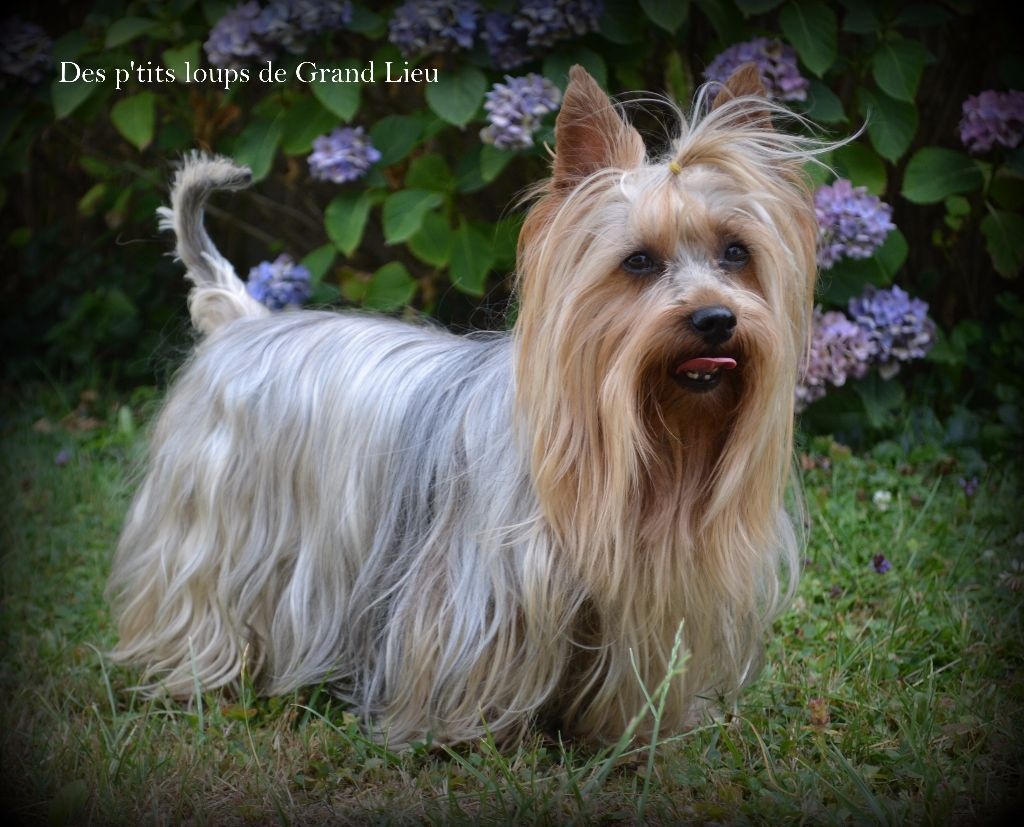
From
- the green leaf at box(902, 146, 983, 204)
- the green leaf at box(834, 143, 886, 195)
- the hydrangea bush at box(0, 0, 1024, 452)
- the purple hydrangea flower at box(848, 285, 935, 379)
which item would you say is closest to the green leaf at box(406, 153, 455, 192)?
the hydrangea bush at box(0, 0, 1024, 452)

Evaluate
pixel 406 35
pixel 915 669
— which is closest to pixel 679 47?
pixel 406 35

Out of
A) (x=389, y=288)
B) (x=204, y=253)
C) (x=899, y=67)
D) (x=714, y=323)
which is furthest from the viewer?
(x=389, y=288)

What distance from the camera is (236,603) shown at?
296 centimetres

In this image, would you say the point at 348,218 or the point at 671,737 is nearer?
the point at 671,737

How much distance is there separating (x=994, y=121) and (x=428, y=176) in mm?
2095

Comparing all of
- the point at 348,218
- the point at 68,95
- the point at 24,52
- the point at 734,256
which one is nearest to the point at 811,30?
the point at 348,218

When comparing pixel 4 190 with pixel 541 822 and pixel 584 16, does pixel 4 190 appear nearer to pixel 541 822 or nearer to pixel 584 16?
pixel 584 16

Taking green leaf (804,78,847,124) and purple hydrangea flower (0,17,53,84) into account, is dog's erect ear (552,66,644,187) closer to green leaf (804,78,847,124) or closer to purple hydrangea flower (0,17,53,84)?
green leaf (804,78,847,124)

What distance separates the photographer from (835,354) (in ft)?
13.9

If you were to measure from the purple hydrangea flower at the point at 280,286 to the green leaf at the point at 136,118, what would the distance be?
0.68 metres

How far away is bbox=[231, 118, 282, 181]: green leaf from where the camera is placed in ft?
14.3

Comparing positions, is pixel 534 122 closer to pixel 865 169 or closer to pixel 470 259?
pixel 470 259

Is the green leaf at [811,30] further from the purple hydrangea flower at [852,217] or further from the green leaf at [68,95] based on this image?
the green leaf at [68,95]

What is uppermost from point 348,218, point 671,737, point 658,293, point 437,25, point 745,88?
point 437,25
